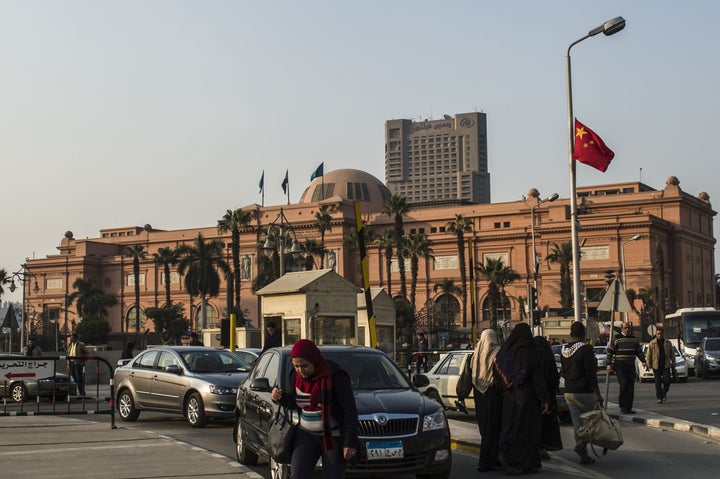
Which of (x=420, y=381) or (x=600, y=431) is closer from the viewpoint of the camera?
(x=600, y=431)

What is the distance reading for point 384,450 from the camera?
10188mm

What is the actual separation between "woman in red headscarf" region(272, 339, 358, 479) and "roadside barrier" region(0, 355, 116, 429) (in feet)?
34.1

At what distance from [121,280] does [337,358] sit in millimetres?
121068

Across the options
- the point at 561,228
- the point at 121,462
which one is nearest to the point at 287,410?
the point at 121,462

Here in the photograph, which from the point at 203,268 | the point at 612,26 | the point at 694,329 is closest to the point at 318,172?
the point at 203,268

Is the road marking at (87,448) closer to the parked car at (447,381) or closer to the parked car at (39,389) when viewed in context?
the parked car at (447,381)

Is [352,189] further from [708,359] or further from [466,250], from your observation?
[708,359]

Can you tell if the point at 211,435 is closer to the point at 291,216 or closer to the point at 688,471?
the point at 688,471

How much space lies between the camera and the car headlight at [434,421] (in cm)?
1054

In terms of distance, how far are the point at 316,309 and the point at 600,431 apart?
14.3 m

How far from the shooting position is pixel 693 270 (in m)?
108

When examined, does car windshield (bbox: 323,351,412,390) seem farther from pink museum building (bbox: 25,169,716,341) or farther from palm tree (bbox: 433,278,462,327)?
palm tree (bbox: 433,278,462,327)

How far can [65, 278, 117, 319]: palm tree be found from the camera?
11775 cm

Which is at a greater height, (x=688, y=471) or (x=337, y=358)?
(x=337, y=358)
